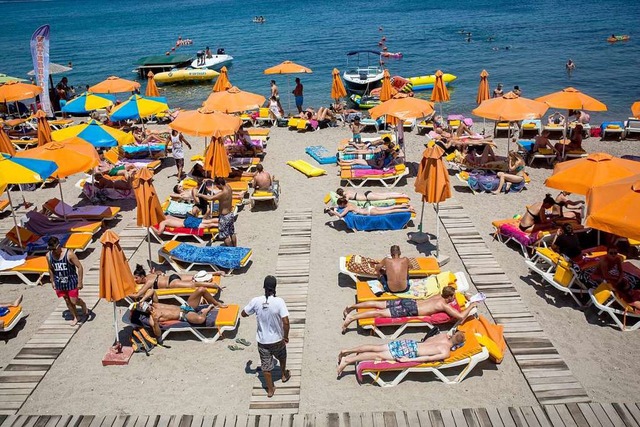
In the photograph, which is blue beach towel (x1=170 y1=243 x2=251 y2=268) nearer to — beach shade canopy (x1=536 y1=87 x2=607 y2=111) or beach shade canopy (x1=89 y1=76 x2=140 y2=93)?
beach shade canopy (x1=536 y1=87 x2=607 y2=111)

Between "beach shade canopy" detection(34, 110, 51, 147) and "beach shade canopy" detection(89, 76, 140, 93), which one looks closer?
"beach shade canopy" detection(34, 110, 51, 147)

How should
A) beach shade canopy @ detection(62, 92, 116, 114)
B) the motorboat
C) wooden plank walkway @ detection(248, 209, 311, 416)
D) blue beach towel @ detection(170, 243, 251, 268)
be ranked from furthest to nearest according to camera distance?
the motorboat → beach shade canopy @ detection(62, 92, 116, 114) → blue beach towel @ detection(170, 243, 251, 268) → wooden plank walkway @ detection(248, 209, 311, 416)

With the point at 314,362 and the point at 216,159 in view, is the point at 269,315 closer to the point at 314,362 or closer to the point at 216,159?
the point at 314,362

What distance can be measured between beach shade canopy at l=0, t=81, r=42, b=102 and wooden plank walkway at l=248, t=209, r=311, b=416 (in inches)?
502

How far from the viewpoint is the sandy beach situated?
710 cm

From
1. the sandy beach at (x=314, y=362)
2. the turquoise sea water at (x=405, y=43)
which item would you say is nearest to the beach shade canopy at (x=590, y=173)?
the sandy beach at (x=314, y=362)

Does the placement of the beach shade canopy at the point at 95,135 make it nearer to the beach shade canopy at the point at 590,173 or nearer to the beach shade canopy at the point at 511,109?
the beach shade canopy at the point at 511,109

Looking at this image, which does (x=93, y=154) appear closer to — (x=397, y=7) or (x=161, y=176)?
(x=161, y=176)

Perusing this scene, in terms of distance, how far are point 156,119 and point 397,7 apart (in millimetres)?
85205

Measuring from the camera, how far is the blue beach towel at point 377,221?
11914 millimetres

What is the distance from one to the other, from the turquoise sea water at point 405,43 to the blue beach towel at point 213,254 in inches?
796

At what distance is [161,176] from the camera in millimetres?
16188

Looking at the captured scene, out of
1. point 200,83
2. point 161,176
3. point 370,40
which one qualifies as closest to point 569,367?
point 161,176

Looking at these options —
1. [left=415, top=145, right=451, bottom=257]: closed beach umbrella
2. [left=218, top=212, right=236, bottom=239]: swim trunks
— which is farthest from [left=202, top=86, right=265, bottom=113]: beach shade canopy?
[left=415, top=145, right=451, bottom=257]: closed beach umbrella
